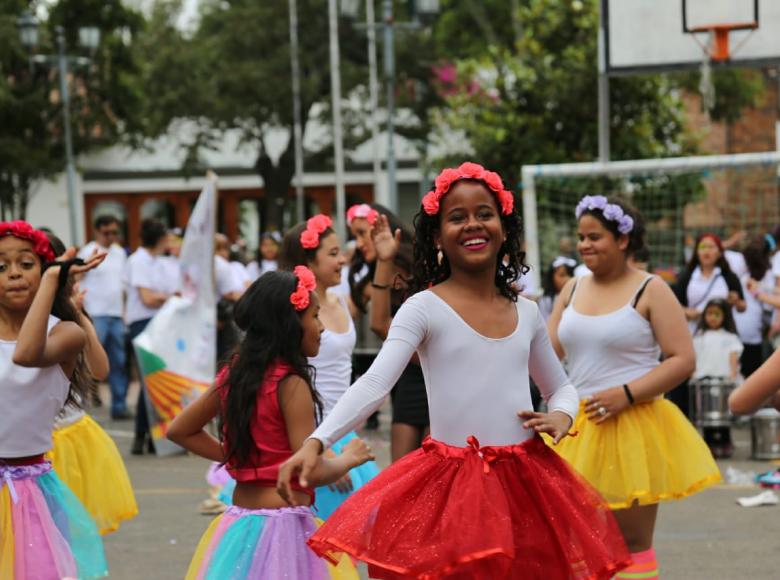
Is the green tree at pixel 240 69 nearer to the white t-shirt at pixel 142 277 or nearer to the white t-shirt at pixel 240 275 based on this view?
the white t-shirt at pixel 240 275

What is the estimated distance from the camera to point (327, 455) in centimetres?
478

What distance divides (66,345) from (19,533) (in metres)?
0.75

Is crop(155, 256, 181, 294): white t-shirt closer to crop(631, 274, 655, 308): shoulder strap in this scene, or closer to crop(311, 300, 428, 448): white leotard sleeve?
crop(631, 274, 655, 308): shoulder strap

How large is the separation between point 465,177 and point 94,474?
10.3ft

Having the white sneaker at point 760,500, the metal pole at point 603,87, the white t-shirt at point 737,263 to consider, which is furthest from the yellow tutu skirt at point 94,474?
the metal pole at point 603,87

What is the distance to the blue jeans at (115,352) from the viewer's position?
49.9 ft

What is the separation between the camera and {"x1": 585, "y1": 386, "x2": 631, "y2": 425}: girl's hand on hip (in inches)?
252

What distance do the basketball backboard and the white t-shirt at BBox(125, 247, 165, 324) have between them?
638 centimetres

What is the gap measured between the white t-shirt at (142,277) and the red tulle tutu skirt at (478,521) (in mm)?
9561

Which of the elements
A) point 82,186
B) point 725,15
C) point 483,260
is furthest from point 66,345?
point 82,186

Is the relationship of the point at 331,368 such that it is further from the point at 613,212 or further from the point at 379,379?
the point at 379,379

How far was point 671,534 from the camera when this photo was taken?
8.98 metres

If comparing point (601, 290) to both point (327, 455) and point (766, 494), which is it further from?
point (766, 494)

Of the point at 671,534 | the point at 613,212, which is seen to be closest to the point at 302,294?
the point at 613,212
